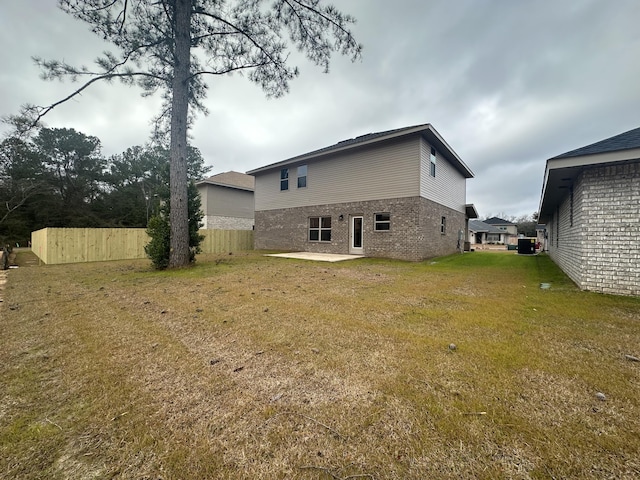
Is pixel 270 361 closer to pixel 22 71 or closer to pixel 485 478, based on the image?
pixel 485 478

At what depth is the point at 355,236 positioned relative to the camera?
1339 centimetres

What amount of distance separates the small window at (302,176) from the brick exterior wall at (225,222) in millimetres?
9596

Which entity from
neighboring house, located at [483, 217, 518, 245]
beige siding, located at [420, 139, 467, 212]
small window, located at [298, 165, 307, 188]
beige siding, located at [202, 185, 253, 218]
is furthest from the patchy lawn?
neighboring house, located at [483, 217, 518, 245]

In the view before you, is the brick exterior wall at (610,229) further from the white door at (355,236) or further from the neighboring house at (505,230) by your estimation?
the neighboring house at (505,230)

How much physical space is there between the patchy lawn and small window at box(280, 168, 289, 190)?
42.2 ft

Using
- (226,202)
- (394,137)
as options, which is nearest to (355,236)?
(394,137)

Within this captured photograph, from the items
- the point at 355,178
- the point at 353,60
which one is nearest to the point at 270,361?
the point at 353,60

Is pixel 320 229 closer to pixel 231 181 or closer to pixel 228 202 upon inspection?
pixel 228 202

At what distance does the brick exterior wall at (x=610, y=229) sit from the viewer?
523 cm

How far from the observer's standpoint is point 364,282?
666cm

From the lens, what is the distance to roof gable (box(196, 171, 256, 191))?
2092 centimetres

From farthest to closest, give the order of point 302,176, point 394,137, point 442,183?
1. point 302,176
2. point 442,183
3. point 394,137

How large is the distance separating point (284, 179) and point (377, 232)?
24.4 ft

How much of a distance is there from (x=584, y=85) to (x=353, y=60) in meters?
11.1
